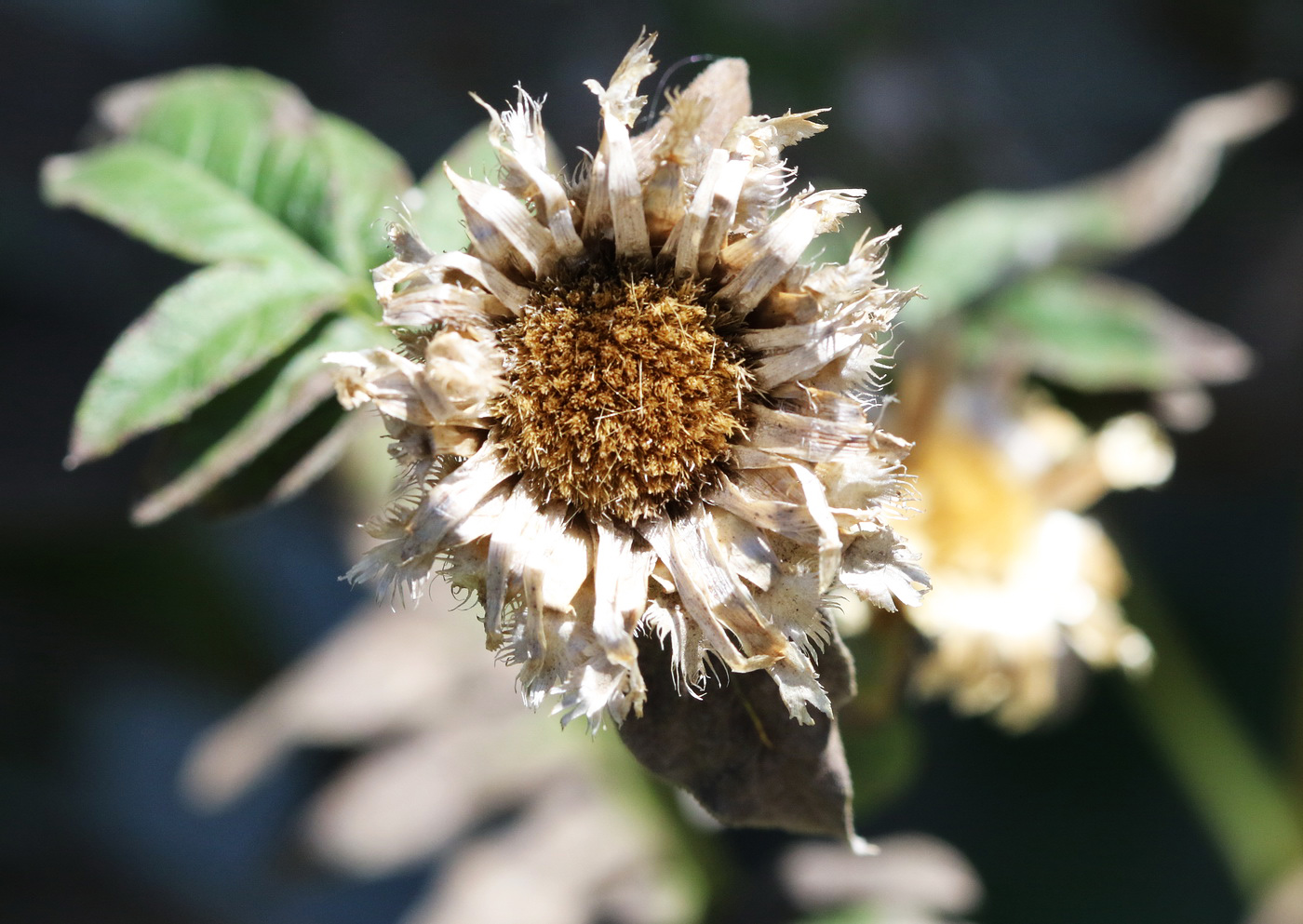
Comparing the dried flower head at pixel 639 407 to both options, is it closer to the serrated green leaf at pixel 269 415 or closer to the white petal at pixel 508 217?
the white petal at pixel 508 217

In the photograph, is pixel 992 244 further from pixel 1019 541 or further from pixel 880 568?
pixel 880 568

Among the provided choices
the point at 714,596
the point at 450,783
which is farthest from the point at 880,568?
the point at 450,783

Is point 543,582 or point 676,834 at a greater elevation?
point 543,582

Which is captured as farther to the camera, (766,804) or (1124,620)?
(1124,620)

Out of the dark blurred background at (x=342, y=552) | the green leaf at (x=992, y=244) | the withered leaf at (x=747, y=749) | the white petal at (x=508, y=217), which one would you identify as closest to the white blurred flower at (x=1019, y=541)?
the green leaf at (x=992, y=244)

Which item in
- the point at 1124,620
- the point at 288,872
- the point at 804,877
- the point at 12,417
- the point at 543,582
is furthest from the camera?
the point at 12,417

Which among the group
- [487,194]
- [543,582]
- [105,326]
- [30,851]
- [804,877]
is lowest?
[30,851]

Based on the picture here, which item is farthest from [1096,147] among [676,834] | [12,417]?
[12,417]

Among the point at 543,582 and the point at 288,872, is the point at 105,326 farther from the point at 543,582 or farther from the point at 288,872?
the point at 543,582
